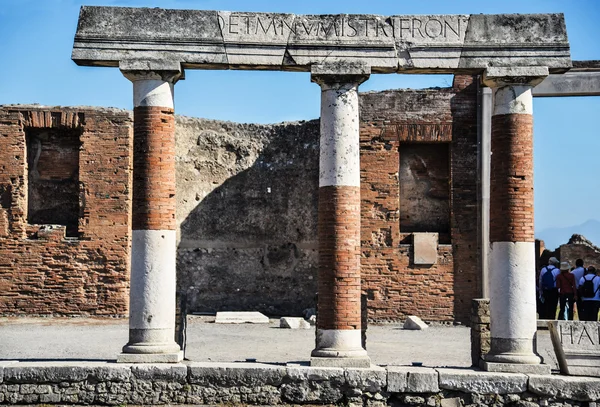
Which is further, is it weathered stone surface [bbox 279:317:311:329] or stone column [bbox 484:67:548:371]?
weathered stone surface [bbox 279:317:311:329]

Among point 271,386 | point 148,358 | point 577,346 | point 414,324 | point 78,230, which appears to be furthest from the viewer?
point 78,230

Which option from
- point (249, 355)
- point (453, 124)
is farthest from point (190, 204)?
point (249, 355)

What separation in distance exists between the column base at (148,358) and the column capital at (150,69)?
10.9 feet

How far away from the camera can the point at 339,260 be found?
9969 mm

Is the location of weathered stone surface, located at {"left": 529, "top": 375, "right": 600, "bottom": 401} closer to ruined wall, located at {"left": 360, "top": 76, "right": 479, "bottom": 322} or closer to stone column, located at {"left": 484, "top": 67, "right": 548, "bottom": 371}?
stone column, located at {"left": 484, "top": 67, "right": 548, "bottom": 371}

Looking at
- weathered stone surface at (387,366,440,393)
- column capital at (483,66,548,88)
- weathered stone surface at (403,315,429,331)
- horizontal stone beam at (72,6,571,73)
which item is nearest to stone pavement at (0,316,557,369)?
weathered stone surface at (403,315,429,331)

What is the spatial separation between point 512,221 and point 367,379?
262cm

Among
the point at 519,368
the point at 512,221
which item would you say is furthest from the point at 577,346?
the point at 512,221

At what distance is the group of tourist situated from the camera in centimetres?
1438

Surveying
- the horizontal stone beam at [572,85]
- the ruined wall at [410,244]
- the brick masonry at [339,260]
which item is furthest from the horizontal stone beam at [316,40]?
the ruined wall at [410,244]

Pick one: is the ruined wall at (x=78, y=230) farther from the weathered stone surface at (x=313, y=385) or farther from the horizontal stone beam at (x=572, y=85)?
the horizontal stone beam at (x=572, y=85)

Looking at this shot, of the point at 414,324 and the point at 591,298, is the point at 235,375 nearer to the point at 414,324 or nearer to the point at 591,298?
the point at 414,324

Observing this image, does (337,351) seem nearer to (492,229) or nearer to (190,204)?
(492,229)

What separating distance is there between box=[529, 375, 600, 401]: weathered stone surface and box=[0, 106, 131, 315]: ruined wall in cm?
965
